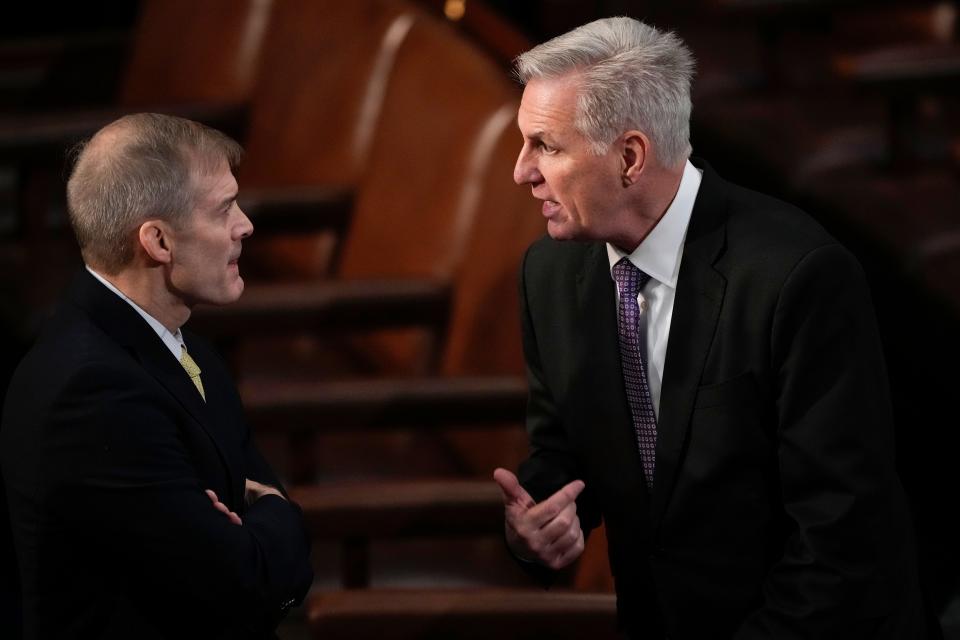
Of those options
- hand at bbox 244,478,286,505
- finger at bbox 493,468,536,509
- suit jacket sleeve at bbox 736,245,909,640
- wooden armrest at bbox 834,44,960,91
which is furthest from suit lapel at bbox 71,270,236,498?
wooden armrest at bbox 834,44,960,91

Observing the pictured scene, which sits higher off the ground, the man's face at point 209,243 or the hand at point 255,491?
the man's face at point 209,243

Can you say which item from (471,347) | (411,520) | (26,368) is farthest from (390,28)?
(26,368)

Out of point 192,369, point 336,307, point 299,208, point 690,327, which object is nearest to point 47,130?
point 299,208

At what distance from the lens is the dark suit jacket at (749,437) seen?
55.1 inches

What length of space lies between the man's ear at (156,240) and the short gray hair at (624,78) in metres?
0.40

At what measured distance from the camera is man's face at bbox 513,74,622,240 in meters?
1.48

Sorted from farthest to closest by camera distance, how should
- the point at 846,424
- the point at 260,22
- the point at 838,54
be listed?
the point at 838,54 < the point at 260,22 < the point at 846,424

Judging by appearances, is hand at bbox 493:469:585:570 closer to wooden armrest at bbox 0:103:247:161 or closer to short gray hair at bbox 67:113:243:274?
short gray hair at bbox 67:113:243:274

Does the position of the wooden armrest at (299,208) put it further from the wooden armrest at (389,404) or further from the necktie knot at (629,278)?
the necktie knot at (629,278)

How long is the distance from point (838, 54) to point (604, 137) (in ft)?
8.04

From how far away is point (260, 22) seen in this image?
3.19m

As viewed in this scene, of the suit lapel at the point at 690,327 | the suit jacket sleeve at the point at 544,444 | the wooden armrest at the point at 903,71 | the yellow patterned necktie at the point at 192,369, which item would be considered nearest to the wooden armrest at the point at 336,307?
the suit jacket sleeve at the point at 544,444

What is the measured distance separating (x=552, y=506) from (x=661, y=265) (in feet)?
0.88

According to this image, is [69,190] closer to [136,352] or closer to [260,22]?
[136,352]
